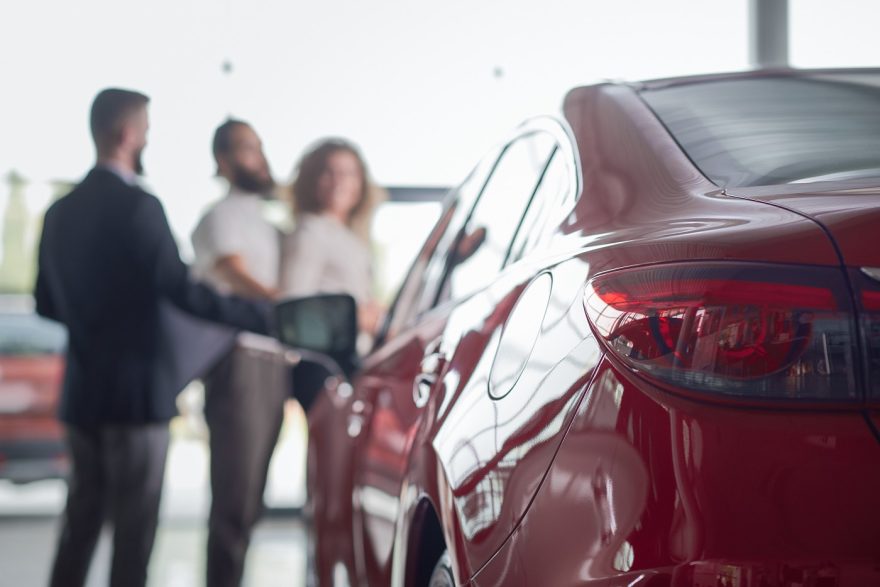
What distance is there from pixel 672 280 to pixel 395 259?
4.66 meters

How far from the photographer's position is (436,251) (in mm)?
2479

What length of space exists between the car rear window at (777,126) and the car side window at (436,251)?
575mm

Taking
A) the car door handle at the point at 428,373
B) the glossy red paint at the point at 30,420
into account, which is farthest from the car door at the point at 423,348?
the glossy red paint at the point at 30,420

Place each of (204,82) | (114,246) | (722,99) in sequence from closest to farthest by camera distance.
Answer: (722,99), (114,246), (204,82)

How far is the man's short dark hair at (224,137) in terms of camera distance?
13.2ft

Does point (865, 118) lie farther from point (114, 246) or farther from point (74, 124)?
point (74, 124)

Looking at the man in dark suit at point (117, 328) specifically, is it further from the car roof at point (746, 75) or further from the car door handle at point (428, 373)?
the car roof at point (746, 75)

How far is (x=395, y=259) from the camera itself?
5695 millimetres

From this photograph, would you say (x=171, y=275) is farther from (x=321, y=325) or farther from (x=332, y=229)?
(x=321, y=325)

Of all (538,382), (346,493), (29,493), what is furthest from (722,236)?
(29,493)

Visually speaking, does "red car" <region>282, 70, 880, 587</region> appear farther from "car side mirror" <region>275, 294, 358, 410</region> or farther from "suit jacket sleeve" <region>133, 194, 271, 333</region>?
"suit jacket sleeve" <region>133, 194, 271, 333</region>

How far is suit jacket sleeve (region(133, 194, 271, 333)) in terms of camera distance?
335cm

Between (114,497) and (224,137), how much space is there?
4.66ft

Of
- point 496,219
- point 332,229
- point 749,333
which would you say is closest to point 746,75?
point 496,219
